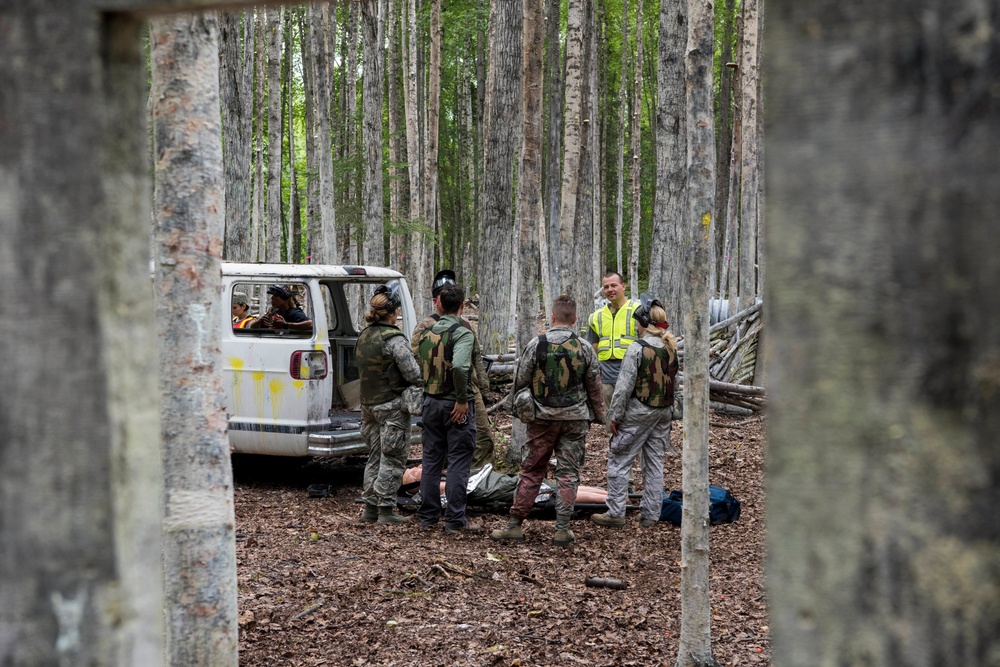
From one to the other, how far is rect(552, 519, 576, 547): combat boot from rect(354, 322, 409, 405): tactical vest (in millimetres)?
1755

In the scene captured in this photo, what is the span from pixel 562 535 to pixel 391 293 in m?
2.87

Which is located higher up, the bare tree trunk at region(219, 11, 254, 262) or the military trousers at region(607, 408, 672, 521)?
the bare tree trunk at region(219, 11, 254, 262)

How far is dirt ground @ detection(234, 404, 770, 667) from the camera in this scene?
15.8 feet

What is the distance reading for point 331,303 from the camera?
31.6 ft

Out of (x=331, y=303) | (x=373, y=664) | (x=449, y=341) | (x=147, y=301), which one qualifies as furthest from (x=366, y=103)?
(x=147, y=301)

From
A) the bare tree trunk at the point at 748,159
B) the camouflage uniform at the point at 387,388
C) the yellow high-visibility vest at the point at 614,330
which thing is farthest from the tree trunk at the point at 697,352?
the bare tree trunk at the point at 748,159

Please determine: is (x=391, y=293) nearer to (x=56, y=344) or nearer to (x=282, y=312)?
(x=282, y=312)

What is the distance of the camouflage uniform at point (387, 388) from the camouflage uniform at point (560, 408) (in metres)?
1.03

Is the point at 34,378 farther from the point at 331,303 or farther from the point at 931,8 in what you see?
the point at 331,303

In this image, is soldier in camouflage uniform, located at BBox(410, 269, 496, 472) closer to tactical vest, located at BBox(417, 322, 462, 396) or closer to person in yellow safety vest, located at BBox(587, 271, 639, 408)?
tactical vest, located at BBox(417, 322, 462, 396)

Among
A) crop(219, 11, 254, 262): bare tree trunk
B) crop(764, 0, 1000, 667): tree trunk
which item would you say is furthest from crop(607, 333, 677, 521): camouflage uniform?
crop(219, 11, 254, 262): bare tree trunk

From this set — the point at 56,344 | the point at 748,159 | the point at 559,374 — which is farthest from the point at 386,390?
the point at 748,159

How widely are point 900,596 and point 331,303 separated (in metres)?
8.90

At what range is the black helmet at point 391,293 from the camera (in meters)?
7.53
